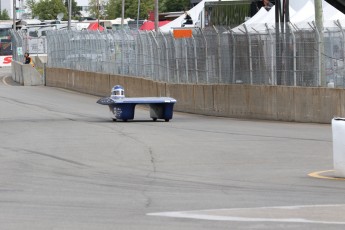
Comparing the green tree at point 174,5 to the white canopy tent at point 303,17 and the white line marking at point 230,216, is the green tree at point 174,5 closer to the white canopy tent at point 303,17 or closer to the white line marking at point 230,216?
the white canopy tent at point 303,17

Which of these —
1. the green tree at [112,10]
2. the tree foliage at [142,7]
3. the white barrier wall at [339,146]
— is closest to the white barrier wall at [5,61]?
the tree foliage at [142,7]

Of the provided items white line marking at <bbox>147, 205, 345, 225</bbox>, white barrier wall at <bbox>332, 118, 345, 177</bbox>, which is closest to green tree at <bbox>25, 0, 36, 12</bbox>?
white barrier wall at <bbox>332, 118, 345, 177</bbox>

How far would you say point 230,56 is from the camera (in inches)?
1261

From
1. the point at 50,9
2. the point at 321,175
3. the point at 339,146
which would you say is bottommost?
the point at 321,175

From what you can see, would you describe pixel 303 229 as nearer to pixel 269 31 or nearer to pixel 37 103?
pixel 269 31

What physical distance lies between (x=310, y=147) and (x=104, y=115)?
12.7 m

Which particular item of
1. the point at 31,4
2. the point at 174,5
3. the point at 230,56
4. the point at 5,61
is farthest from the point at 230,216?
the point at 31,4

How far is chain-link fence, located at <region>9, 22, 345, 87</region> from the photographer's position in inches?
1093

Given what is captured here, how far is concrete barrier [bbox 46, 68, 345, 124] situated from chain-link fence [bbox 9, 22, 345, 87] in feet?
1.17

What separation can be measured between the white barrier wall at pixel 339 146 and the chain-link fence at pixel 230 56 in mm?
12694

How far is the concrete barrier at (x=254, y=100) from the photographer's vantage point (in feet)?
88.7

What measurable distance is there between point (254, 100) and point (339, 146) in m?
15.7

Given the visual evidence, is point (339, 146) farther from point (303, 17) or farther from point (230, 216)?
point (303, 17)

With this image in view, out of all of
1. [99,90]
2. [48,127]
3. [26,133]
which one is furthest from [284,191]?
[99,90]
